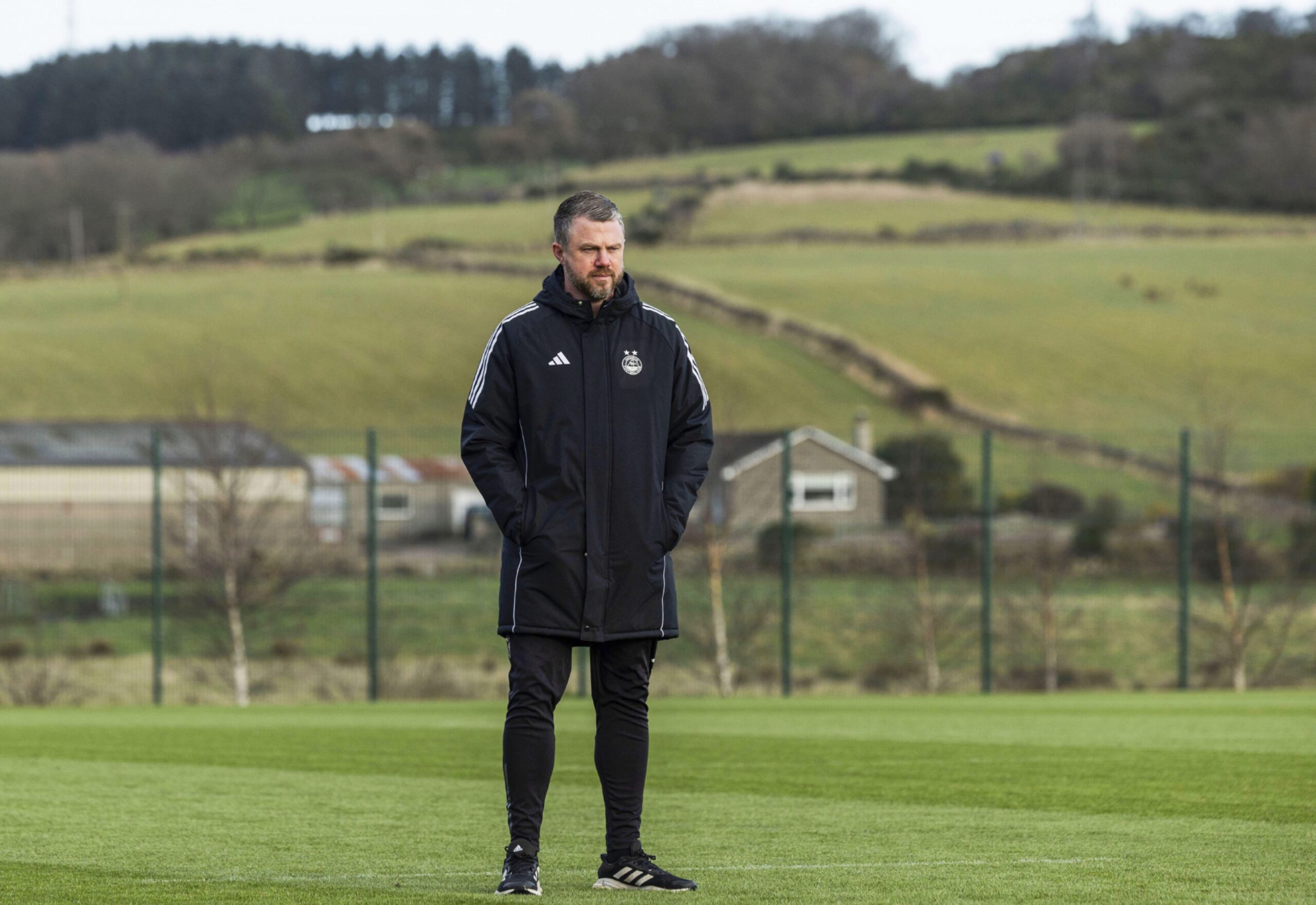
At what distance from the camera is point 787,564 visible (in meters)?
15.5

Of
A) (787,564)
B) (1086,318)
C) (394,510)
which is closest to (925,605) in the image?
(787,564)

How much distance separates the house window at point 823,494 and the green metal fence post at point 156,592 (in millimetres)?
6283

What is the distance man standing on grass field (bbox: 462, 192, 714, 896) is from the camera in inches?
167

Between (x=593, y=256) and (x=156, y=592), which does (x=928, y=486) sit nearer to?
(x=156, y=592)

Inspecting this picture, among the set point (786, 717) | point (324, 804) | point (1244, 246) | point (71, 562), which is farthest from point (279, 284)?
point (324, 804)

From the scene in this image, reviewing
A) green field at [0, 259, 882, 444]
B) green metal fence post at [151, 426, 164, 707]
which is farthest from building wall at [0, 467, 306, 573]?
green field at [0, 259, 882, 444]

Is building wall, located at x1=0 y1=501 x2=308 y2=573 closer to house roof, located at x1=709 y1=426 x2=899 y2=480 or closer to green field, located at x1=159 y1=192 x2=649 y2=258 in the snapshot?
house roof, located at x1=709 y1=426 x2=899 y2=480

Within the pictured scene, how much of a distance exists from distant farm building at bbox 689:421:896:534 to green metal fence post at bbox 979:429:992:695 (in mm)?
1469

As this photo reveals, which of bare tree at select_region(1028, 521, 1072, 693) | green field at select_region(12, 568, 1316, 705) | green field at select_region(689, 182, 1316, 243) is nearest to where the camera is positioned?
green field at select_region(12, 568, 1316, 705)

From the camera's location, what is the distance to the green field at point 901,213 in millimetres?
76062

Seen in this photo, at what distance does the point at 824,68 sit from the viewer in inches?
4793

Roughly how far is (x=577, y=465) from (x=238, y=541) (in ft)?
42.9

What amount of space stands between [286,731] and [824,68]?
116958mm

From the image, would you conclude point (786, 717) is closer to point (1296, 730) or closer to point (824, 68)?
point (1296, 730)
